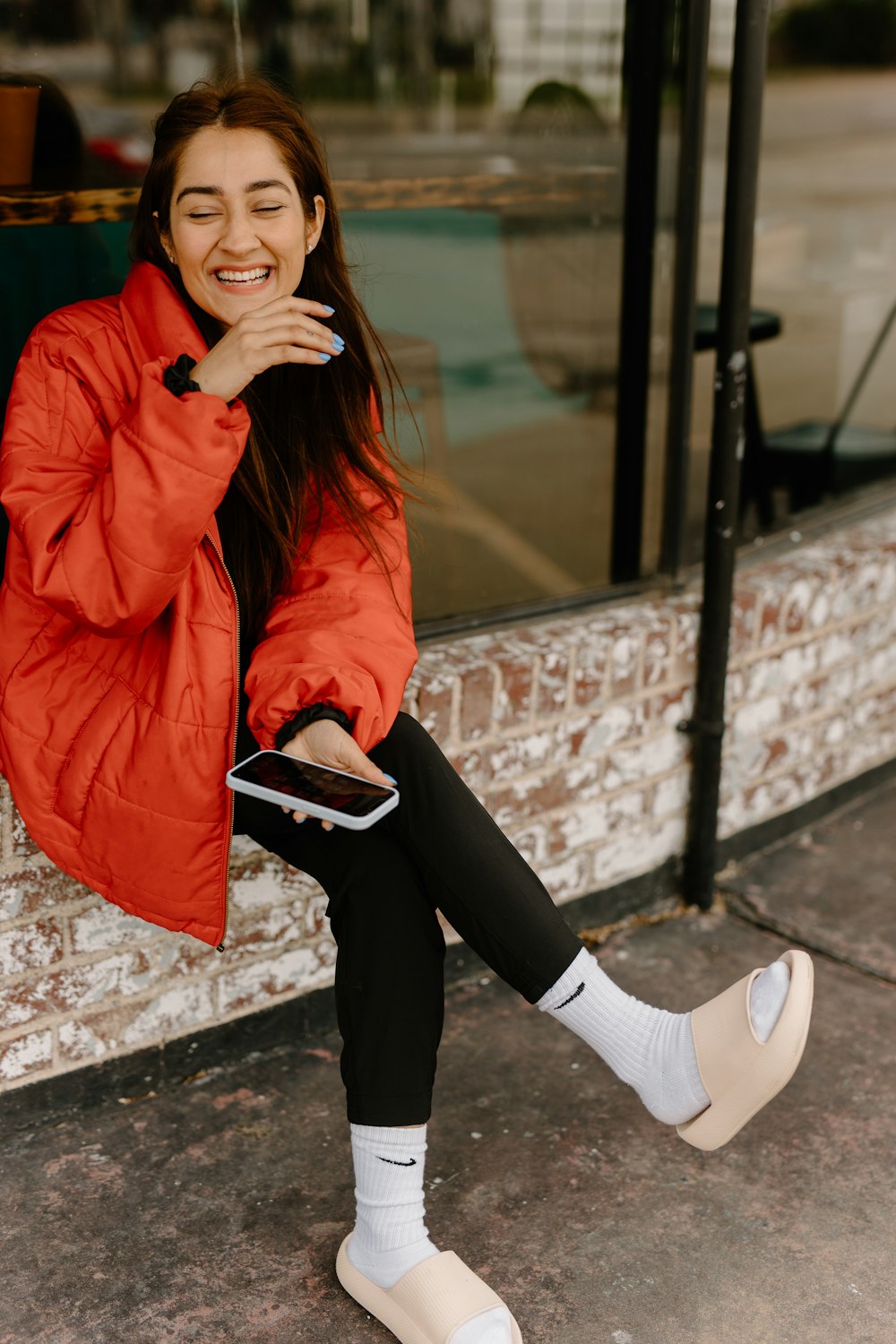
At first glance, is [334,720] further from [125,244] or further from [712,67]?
[712,67]

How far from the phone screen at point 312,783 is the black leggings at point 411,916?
0.12 m

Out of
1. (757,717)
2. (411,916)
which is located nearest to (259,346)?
(411,916)

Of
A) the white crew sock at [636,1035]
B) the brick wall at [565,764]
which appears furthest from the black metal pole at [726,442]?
the white crew sock at [636,1035]

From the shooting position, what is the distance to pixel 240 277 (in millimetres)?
1877

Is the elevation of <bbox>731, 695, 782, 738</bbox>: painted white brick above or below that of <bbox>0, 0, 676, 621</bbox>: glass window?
below

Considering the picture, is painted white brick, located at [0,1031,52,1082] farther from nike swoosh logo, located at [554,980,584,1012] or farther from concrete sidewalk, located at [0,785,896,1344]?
nike swoosh logo, located at [554,980,584,1012]

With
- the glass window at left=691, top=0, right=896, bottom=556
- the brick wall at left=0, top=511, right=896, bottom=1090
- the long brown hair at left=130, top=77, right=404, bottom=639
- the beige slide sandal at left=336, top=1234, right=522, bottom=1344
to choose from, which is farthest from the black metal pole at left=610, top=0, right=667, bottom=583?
the beige slide sandal at left=336, top=1234, right=522, bottom=1344

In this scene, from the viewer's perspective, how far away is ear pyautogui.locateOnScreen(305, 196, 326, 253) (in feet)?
6.40

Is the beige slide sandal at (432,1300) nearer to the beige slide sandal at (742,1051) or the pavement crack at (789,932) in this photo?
the beige slide sandal at (742,1051)

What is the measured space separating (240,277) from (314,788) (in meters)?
0.73

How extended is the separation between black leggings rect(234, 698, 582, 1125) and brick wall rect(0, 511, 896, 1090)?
0.46 metres

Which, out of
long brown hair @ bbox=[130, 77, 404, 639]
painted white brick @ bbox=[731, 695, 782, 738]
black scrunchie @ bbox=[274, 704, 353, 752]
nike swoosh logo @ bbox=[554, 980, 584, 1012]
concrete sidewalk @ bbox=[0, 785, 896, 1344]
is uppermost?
long brown hair @ bbox=[130, 77, 404, 639]

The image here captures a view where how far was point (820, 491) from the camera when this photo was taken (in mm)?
3510

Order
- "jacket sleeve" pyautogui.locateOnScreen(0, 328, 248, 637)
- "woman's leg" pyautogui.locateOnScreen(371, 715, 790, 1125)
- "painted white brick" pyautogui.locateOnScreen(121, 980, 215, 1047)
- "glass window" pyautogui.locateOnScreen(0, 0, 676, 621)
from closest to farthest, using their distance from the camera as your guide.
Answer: "jacket sleeve" pyautogui.locateOnScreen(0, 328, 248, 637) → "woman's leg" pyautogui.locateOnScreen(371, 715, 790, 1125) → "painted white brick" pyautogui.locateOnScreen(121, 980, 215, 1047) → "glass window" pyautogui.locateOnScreen(0, 0, 676, 621)
